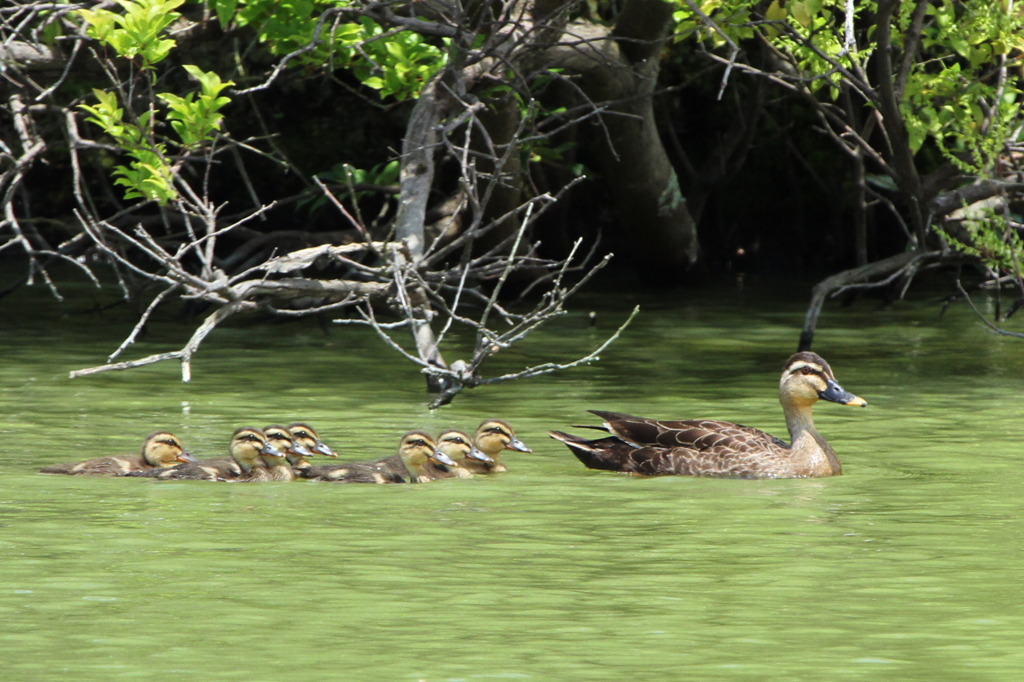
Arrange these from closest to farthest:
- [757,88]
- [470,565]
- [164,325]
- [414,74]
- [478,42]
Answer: [470,565] → [414,74] → [478,42] → [164,325] → [757,88]

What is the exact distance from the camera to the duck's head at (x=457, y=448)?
9508 millimetres

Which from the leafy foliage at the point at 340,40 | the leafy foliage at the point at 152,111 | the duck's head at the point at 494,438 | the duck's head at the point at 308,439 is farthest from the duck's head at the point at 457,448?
the leafy foliage at the point at 340,40

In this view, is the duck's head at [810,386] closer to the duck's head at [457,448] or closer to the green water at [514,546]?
the green water at [514,546]

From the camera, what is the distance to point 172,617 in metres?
6.39

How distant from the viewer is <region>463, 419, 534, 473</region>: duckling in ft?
31.5

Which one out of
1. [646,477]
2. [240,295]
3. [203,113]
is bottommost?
[646,477]

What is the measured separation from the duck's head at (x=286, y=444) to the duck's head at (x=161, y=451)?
44 centimetres

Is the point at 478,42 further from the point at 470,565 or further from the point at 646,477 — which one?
the point at 470,565

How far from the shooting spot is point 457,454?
9516 mm

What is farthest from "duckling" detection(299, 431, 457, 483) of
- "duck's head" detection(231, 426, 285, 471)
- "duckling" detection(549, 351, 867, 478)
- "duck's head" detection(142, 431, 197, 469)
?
"duckling" detection(549, 351, 867, 478)

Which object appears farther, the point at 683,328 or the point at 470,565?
the point at 683,328

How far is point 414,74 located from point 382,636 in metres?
6.52

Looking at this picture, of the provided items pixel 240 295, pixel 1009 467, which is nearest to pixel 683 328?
pixel 240 295

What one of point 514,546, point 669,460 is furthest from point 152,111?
point 514,546
